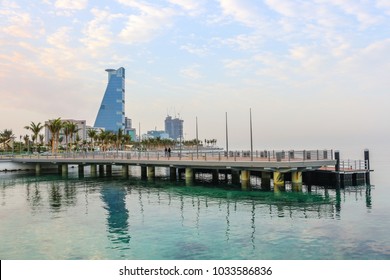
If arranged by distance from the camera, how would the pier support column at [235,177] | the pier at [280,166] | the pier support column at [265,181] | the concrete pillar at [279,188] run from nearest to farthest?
the concrete pillar at [279,188] → the pier at [280,166] → the pier support column at [265,181] → the pier support column at [235,177]

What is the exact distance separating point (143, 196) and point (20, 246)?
20292 millimetres

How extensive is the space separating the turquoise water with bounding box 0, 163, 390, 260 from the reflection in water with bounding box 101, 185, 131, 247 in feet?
0.22

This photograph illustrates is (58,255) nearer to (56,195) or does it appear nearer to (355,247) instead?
(355,247)

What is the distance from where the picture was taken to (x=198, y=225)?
25.0 metres

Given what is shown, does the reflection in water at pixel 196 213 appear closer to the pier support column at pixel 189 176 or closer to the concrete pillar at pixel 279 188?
the concrete pillar at pixel 279 188

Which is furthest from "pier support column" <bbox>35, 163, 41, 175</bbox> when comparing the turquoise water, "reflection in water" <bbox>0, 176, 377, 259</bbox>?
the turquoise water

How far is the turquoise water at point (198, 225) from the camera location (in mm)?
19000

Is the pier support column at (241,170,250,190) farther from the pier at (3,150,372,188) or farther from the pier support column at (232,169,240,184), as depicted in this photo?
the pier support column at (232,169,240,184)

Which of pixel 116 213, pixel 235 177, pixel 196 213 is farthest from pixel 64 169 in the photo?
pixel 196 213

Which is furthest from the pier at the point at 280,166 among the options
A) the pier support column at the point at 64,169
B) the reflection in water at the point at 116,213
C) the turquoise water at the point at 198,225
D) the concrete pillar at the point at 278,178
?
the pier support column at the point at 64,169

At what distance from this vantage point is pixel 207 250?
1911 cm

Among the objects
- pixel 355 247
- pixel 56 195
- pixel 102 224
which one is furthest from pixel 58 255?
pixel 56 195

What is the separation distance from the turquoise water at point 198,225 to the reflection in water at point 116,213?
0.22 feet

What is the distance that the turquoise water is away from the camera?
62.3 feet
